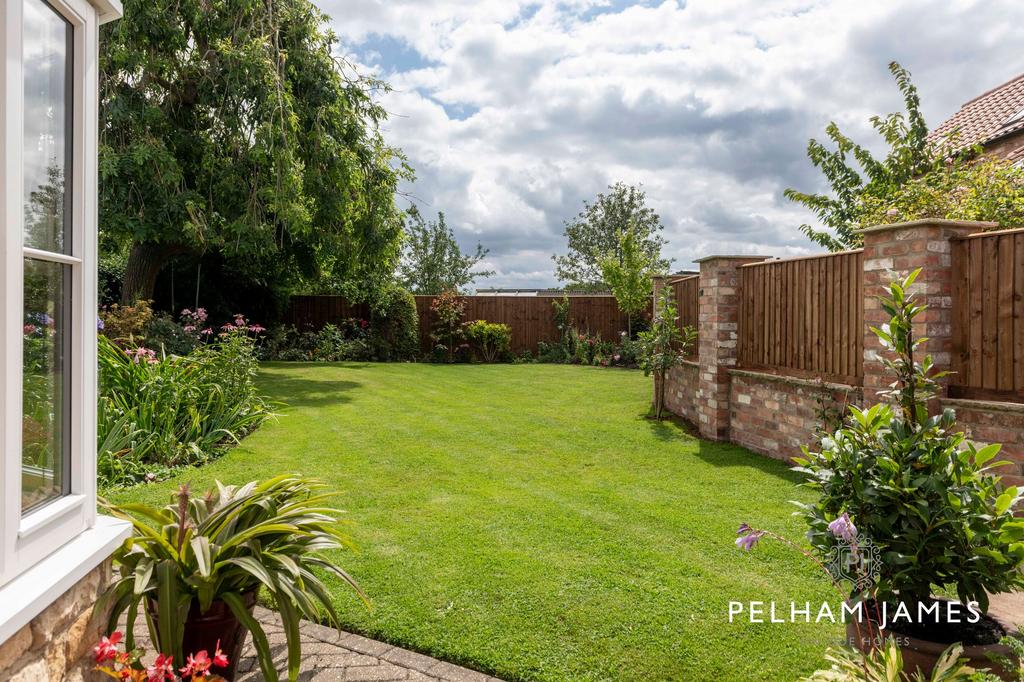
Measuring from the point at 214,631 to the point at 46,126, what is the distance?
5.84ft

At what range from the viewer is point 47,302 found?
191cm

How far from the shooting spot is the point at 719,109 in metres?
10.1

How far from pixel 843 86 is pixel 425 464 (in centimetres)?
736

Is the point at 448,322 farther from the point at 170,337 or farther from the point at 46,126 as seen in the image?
the point at 46,126

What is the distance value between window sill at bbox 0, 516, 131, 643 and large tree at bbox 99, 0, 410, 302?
8422 mm

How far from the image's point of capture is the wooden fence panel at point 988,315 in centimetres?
441

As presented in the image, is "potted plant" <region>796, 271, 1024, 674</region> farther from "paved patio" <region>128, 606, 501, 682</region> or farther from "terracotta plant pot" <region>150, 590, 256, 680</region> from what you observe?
"terracotta plant pot" <region>150, 590, 256, 680</region>

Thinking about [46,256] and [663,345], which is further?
[663,345]

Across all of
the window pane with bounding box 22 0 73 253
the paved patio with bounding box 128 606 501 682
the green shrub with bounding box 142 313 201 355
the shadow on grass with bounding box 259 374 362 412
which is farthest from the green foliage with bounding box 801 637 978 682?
the green shrub with bounding box 142 313 201 355

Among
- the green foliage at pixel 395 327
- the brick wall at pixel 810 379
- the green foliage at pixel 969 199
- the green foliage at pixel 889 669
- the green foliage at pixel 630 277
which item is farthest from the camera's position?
the green foliage at pixel 395 327

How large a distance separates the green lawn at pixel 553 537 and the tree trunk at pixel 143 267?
5546 millimetres

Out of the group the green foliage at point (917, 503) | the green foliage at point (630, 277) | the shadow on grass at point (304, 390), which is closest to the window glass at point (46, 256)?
the green foliage at point (917, 503)

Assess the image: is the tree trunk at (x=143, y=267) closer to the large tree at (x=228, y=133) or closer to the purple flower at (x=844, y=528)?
the large tree at (x=228, y=133)

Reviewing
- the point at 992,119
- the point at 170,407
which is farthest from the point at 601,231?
the point at 170,407
